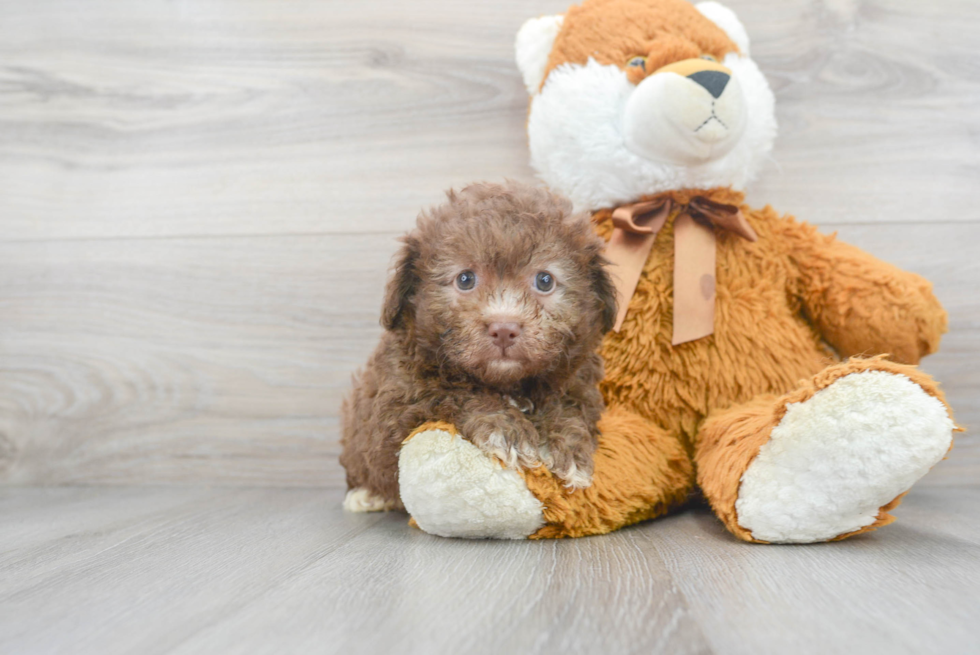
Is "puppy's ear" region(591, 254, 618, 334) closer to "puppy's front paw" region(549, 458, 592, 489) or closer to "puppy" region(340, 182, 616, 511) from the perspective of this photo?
"puppy" region(340, 182, 616, 511)

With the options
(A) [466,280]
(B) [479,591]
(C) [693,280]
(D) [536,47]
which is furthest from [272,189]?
(B) [479,591]

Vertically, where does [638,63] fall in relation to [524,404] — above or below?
above

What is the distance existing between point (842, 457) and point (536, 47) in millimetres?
722

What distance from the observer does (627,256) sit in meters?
0.94

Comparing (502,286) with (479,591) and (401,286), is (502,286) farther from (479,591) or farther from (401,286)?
(479,591)

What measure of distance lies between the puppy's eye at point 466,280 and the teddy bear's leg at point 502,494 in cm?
15

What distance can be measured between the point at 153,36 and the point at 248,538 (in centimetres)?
96

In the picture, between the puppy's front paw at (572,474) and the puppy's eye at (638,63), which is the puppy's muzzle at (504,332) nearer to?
the puppy's front paw at (572,474)

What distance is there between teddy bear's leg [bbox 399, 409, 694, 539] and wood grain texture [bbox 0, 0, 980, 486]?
1.73ft

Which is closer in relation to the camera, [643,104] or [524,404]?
[524,404]

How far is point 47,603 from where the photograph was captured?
1.96 ft

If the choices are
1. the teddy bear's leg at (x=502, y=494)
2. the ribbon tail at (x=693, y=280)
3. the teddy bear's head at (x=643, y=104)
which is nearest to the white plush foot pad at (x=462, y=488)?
the teddy bear's leg at (x=502, y=494)

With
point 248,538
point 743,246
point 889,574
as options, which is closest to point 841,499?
point 889,574

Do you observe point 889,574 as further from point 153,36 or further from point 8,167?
point 8,167
